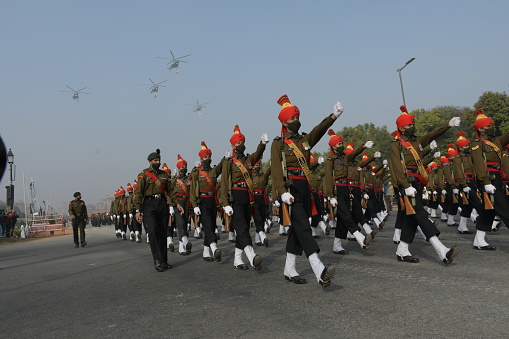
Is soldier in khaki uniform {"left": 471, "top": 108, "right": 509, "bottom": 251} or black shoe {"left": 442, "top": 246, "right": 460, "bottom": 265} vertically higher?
soldier in khaki uniform {"left": 471, "top": 108, "right": 509, "bottom": 251}

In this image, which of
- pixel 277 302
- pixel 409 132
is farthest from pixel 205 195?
pixel 277 302

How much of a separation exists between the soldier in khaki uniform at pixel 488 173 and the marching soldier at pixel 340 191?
81.9 inches

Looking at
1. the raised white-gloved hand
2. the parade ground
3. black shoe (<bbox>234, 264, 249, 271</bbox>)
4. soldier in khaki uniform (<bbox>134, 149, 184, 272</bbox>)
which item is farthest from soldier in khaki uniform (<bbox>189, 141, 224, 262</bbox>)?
the raised white-gloved hand

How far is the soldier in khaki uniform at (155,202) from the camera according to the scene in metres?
8.95

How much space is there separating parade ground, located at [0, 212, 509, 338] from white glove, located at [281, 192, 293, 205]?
45.3 inches

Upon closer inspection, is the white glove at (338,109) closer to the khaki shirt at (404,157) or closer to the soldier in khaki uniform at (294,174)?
the soldier in khaki uniform at (294,174)

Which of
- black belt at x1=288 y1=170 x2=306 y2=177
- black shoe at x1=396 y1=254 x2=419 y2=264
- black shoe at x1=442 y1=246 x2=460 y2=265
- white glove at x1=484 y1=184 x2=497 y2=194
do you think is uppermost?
black belt at x1=288 y1=170 x2=306 y2=177

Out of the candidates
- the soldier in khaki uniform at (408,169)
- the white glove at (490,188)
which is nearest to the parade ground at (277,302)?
the soldier in khaki uniform at (408,169)

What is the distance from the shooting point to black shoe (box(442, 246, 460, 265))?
616cm

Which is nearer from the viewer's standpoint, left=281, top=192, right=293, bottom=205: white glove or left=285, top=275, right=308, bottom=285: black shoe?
left=281, top=192, right=293, bottom=205: white glove

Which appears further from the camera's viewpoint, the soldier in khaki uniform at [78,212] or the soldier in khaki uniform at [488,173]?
the soldier in khaki uniform at [78,212]

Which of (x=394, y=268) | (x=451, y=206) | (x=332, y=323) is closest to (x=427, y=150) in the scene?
(x=394, y=268)

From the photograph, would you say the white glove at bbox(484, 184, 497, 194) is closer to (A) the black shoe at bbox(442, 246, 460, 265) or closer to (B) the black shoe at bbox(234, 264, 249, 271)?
(A) the black shoe at bbox(442, 246, 460, 265)

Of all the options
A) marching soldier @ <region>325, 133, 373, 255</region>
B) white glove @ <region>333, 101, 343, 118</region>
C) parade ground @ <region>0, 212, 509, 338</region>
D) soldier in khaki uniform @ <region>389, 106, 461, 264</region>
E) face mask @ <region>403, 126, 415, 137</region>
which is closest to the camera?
parade ground @ <region>0, 212, 509, 338</region>
